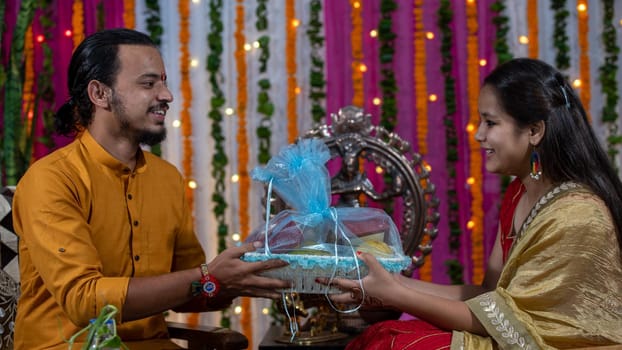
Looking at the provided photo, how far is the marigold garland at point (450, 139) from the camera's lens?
4086 millimetres

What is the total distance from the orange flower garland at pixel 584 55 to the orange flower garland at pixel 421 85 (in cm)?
79

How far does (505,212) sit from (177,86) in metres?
2.24

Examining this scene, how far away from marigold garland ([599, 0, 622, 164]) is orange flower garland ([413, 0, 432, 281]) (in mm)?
893

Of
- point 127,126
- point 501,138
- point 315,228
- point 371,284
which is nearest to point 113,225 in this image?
point 127,126

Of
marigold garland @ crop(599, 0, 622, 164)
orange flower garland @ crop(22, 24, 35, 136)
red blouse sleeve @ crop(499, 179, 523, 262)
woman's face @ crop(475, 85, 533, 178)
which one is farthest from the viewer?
orange flower garland @ crop(22, 24, 35, 136)

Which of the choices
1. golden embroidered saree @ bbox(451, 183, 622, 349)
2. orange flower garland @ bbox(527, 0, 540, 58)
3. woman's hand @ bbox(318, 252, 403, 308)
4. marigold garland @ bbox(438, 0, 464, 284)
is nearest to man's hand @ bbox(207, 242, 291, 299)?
woman's hand @ bbox(318, 252, 403, 308)

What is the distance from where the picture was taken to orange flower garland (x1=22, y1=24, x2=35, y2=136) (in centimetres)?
428

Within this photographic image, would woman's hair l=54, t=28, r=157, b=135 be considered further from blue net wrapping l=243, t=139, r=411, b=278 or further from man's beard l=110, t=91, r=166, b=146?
blue net wrapping l=243, t=139, r=411, b=278

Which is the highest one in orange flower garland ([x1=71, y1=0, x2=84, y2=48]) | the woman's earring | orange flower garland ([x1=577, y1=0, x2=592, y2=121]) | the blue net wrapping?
orange flower garland ([x1=71, y1=0, x2=84, y2=48])

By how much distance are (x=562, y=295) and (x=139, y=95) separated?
1.39 metres

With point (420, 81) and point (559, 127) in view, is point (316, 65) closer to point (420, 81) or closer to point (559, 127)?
point (420, 81)

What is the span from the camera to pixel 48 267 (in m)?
2.23

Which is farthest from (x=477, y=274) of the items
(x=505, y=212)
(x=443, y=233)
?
(x=505, y=212)

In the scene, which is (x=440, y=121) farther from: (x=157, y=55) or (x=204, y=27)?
(x=157, y=55)
